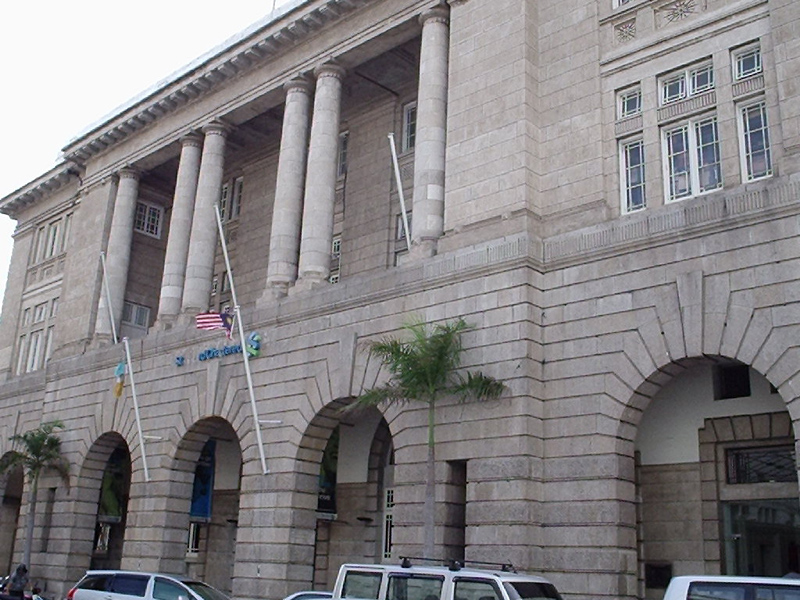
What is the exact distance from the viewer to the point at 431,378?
23.5 metres

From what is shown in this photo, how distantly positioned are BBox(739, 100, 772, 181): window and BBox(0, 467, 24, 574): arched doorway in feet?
126

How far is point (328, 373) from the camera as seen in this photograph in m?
28.6

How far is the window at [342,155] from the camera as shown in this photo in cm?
3781

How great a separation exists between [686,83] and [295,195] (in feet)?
48.9

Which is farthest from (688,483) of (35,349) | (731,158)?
(35,349)

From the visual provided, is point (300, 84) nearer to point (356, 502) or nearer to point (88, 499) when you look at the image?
point (356, 502)

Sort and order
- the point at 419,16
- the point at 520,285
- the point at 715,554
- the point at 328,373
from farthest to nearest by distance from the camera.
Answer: the point at 419,16
the point at 328,373
the point at 520,285
the point at 715,554

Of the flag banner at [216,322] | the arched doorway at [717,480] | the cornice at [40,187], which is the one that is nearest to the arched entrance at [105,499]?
the flag banner at [216,322]

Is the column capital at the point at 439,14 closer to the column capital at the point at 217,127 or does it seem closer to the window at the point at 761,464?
the column capital at the point at 217,127

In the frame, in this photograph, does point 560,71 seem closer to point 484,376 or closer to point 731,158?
point 731,158

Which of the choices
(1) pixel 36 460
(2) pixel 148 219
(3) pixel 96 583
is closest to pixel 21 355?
(2) pixel 148 219

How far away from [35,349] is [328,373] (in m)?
25.0

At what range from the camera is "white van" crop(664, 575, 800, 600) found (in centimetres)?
1277

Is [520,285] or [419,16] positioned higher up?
[419,16]
